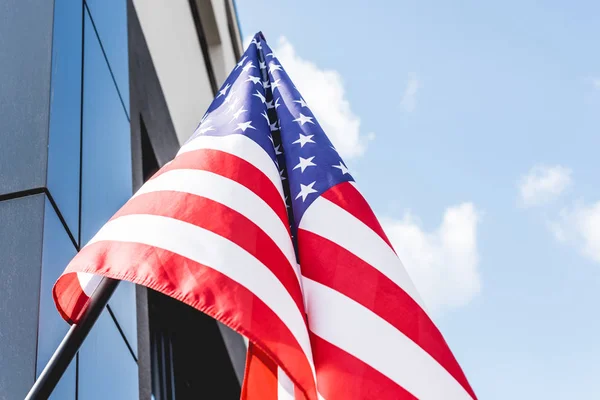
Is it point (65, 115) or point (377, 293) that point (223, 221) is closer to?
point (377, 293)

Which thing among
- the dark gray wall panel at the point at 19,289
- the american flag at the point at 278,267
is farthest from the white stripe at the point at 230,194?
the dark gray wall panel at the point at 19,289

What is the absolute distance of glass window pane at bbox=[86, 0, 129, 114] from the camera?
236 inches

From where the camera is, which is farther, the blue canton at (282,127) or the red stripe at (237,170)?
the blue canton at (282,127)

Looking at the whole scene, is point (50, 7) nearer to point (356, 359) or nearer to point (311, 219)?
point (311, 219)

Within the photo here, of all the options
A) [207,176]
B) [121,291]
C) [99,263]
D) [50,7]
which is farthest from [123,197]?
[99,263]

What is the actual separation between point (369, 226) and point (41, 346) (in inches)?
72.6

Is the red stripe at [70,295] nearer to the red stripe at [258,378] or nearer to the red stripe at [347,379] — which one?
the red stripe at [258,378]

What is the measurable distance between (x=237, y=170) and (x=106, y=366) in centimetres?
174

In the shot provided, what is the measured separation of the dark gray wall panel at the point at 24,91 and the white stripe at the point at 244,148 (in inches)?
34.0

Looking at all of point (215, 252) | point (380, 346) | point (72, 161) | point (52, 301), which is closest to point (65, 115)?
point (72, 161)

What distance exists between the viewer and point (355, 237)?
390cm

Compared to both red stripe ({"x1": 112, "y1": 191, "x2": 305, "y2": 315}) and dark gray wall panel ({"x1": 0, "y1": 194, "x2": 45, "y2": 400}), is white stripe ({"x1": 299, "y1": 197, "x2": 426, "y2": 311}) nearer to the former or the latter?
red stripe ({"x1": 112, "y1": 191, "x2": 305, "y2": 315})

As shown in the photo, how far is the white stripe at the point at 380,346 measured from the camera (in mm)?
3451

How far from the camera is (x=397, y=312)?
365 centimetres
